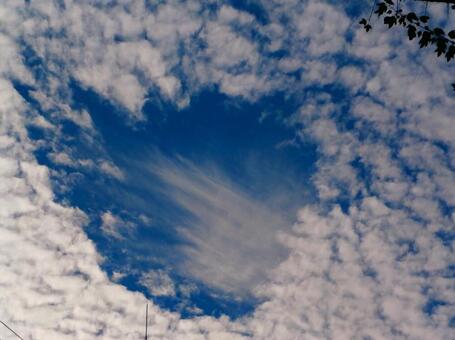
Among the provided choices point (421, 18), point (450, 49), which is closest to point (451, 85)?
point (450, 49)

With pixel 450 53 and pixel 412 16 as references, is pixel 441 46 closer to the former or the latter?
pixel 450 53

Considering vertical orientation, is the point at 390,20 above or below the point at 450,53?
above

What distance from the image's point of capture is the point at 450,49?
267 inches

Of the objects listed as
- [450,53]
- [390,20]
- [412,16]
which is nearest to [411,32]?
[412,16]

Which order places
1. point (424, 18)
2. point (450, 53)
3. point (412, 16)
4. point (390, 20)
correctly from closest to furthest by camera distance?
point (450, 53), point (424, 18), point (412, 16), point (390, 20)

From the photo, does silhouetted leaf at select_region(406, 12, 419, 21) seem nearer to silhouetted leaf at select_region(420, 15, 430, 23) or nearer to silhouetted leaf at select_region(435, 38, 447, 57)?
silhouetted leaf at select_region(420, 15, 430, 23)

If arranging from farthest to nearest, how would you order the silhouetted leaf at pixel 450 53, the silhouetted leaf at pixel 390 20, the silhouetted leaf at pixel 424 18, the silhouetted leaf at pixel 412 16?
1. the silhouetted leaf at pixel 390 20
2. the silhouetted leaf at pixel 412 16
3. the silhouetted leaf at pixel 424 18
4. the silhouetted leaf at pixel 450 53

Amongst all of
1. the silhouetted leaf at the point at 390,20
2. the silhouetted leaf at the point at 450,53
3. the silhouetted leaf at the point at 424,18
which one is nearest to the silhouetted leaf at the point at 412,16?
the silhouetted leaf at the point at 424,18

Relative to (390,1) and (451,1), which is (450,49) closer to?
(451,1)

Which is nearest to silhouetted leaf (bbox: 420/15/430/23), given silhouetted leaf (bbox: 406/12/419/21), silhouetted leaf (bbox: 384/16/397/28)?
silhouetted leaf (bbox: 406/12/419/21)

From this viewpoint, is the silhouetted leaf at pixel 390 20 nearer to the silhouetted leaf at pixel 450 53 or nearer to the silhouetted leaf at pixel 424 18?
the silhouetted leaf at pixel 424 18

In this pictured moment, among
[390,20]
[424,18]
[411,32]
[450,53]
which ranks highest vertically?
[390,20]

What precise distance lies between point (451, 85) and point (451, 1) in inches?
63.2

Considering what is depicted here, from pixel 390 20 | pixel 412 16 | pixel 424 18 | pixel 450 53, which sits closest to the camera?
pixel 450 53
